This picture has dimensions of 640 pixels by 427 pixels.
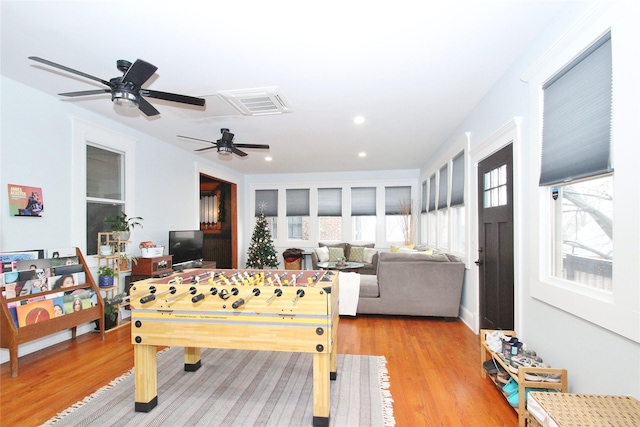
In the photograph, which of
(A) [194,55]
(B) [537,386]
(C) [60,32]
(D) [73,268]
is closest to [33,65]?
(C) [60,32]

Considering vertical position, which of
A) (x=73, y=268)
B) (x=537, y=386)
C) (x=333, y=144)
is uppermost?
(x=333, y=144)

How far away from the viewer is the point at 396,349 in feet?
10.2

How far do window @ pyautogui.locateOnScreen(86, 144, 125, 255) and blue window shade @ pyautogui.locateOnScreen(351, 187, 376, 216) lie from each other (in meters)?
5.20

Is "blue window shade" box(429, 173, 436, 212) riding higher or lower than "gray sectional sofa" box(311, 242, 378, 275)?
higher

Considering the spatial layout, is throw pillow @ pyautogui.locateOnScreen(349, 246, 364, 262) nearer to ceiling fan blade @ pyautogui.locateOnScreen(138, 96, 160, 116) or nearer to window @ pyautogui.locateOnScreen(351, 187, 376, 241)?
window @ pyautogui.locateOnScreen(351, 187, 376, 241)

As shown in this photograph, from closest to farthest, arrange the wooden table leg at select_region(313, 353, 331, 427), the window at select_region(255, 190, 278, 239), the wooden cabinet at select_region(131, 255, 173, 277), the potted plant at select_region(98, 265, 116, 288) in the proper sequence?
the wooden table leg at select_region(313, 353, 331, 427), the potted plant at select_region(98, 265, 116, 288), the wooden cabinet at select_region(131, 255, 173, 277), the window at select_region(255, 190, 278, 239)

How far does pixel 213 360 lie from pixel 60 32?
9.61 ft

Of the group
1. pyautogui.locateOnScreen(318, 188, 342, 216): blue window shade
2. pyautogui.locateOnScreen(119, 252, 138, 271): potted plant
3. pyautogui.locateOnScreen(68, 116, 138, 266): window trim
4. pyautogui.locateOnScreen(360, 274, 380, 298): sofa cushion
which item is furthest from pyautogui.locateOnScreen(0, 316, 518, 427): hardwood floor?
pyautogui.locateOnScreen(318, 188, 342, 216): blue window shade

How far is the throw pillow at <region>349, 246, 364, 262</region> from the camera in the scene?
7.23 meters

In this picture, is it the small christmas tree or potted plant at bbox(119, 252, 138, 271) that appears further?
the small christmas tree

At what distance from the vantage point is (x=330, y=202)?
315 inches

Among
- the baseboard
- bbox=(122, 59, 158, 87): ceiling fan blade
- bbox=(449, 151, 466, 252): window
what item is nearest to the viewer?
bbox=(122, 59, 158, 87): ceiling fan blade

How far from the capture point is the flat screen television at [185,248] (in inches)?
188

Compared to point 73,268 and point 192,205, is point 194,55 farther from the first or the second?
point 192,205
